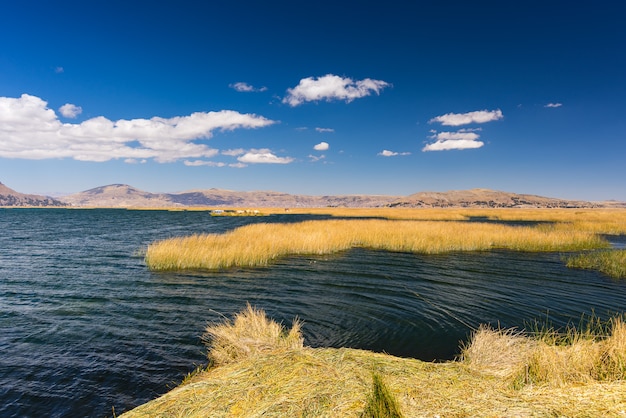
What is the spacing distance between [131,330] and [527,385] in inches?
439

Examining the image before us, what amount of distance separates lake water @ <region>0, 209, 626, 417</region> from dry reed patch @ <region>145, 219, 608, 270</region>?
1714 mm

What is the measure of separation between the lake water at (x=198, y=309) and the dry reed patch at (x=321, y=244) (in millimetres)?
1714

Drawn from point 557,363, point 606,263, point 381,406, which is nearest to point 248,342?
Answer: point 381,406

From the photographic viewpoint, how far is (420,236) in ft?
103

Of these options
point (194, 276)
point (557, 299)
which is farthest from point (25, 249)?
point (557, 299)

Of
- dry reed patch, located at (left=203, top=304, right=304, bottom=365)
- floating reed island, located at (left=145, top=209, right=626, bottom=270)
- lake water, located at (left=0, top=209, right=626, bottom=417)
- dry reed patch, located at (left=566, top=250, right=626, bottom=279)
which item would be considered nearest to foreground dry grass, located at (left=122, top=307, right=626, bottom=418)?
dry reed patch, located at (left=203, top=304, right=304, bottom=365)

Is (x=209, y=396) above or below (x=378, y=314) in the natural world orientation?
above

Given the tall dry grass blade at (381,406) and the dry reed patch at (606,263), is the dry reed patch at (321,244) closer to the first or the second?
the dry reed patch at (606,263)

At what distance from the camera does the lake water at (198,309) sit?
7.71 m

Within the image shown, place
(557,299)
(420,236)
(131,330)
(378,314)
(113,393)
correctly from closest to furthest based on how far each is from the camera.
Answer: (113,393) < (131,330) < (378,314) < (557,299) < (420,236)

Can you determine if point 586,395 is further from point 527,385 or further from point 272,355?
point 272,355

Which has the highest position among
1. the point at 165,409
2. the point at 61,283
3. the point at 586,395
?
the point at 586,395

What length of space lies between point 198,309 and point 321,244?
15.8 metres

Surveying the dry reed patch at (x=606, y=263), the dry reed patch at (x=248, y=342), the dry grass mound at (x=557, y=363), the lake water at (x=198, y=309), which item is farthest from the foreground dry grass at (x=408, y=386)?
the dry reed patch at (x=606, y=263)
